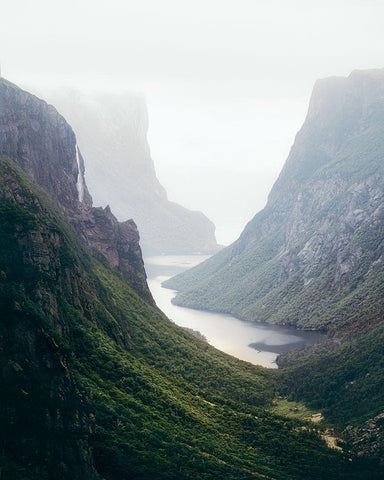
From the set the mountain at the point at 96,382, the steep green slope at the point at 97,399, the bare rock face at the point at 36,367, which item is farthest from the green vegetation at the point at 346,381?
the bare rock face at the point at 36,367

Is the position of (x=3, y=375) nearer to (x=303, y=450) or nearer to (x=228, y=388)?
(x=303, y=450)

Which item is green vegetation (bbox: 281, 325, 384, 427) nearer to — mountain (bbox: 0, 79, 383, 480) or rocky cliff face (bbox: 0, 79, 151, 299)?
mountain (bbox: 0, 79, 383, 480)

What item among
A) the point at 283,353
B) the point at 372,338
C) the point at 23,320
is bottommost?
the point at 283,353

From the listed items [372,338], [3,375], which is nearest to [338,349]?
[372,338]

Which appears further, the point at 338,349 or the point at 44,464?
the point at 338,349

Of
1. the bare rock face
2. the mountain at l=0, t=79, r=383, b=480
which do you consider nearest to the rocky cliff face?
the mountain at l=0, t=79, r=383, b=480

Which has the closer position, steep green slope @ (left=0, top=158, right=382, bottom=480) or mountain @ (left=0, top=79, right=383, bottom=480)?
steep green slope @ (left=0, top=158, right=382, bottom=480)

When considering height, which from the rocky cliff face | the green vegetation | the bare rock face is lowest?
the green vegetation

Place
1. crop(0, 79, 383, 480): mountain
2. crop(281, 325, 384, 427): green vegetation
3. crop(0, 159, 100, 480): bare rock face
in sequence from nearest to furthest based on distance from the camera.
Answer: crop(0, 159, 100, 480): bare rock face → crop(0, 79, 383, 480): mountain → crop(281, 325, 384, 427): green vegetation
